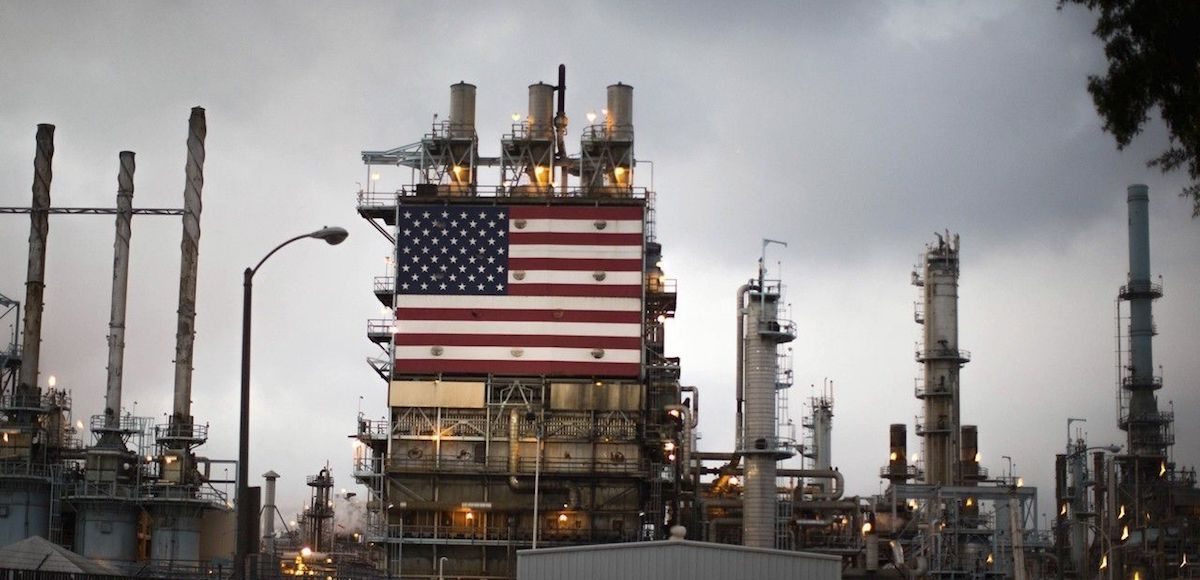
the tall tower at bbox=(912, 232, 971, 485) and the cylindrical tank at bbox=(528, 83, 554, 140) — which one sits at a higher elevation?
the cylindrical tank at bbox=(528, 83, 554, 140)

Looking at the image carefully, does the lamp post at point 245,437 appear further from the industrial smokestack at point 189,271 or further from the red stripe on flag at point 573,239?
the industrial smokestack at point 189,271

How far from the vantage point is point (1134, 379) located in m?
125

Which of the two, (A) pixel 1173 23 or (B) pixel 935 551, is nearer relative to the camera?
(A) pixel 1173 23

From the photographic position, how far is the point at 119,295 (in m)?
106

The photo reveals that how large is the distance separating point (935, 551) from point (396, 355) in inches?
1257

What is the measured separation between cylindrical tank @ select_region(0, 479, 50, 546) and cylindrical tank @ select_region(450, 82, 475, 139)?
32.8 metres

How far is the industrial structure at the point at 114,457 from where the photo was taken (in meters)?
101

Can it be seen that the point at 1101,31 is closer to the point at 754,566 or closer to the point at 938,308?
the point at 754,566

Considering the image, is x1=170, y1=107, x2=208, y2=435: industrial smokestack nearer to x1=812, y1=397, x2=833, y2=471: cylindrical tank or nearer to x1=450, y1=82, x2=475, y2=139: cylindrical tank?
x1=450, y1=82, x2=475, y2=139: cylindrical tank

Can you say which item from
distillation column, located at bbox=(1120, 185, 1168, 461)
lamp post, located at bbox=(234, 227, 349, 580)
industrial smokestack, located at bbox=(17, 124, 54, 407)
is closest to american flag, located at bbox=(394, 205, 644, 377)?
industrial smokestack, located at bbox=(17, 124, 54, 407)

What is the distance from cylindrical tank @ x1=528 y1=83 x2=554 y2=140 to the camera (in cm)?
9962

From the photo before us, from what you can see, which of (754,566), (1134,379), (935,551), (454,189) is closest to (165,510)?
(454,189)

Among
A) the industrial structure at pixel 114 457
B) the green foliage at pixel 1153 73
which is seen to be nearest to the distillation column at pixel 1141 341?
the industrial structure at pixel 114 457

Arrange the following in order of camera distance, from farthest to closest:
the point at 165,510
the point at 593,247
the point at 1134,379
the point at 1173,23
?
the point at 1134,379 < the point at 165,510 < the point at 593,247 < the point at 1173,23
